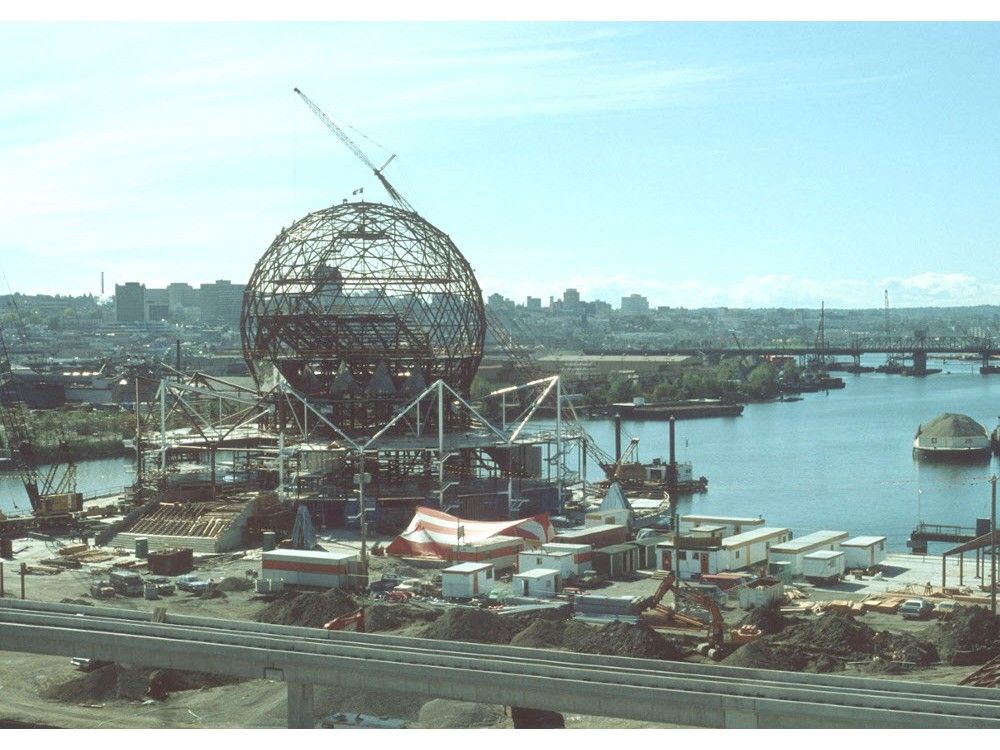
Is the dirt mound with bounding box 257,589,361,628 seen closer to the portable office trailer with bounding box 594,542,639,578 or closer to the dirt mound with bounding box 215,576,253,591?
the dirt mound with bounding box 215,576,253,591

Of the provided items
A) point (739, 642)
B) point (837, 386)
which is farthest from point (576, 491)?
point (837, 386)

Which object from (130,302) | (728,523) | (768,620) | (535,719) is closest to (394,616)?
(768,620)

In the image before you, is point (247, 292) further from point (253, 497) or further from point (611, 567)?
point (611, 567)

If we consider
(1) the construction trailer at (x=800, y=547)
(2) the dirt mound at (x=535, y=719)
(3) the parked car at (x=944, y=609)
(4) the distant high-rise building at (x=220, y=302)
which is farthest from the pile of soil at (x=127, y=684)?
(4) the distant high-rise building at (x=220, y=302)

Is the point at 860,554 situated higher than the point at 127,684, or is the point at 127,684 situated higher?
the point at 860,554

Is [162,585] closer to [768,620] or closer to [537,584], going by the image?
[537,584]

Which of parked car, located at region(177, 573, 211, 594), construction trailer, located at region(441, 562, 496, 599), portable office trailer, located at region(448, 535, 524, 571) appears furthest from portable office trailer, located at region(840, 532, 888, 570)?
parked car, located at region(177, 573, 211, 594)

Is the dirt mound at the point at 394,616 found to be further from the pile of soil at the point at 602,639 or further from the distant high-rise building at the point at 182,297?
the distant high-rise building at the point at 182,297
